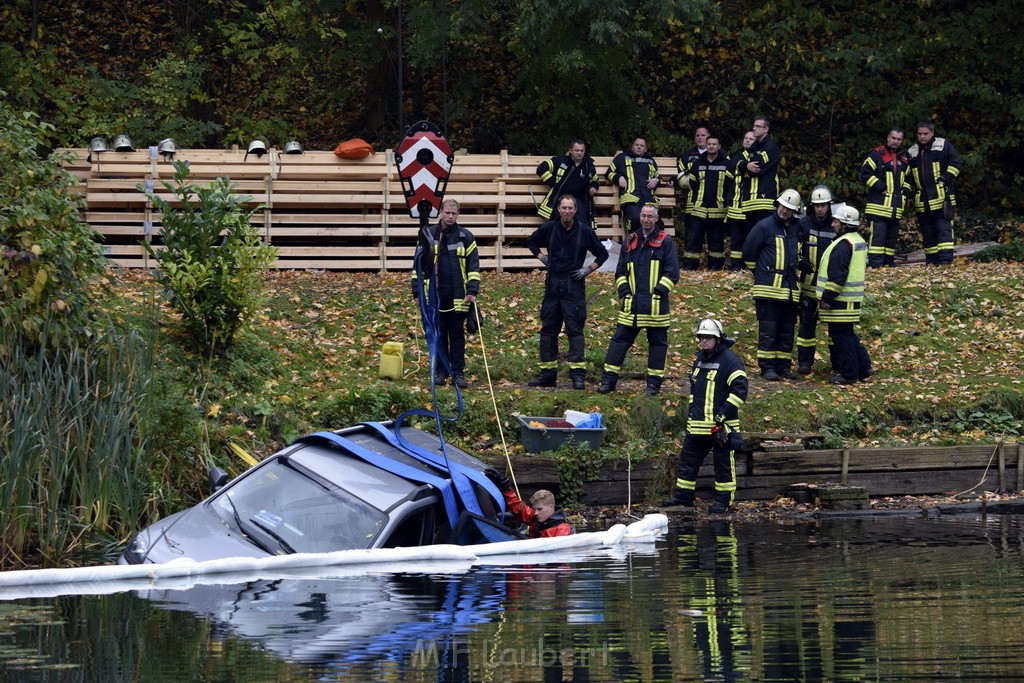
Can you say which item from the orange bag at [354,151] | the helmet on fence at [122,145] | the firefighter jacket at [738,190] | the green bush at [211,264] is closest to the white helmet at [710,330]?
the green bush at [211,264]

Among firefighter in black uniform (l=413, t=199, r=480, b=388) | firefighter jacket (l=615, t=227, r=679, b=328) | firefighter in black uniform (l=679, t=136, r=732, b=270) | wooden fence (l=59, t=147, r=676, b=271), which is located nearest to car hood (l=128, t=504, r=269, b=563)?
firefighter in black uniform (l=413, t=199, r=480, b=388)

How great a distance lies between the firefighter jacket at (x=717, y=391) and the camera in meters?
13.7

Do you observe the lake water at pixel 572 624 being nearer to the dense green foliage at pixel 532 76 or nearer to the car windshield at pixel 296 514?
the car windshield at pixel 296 514

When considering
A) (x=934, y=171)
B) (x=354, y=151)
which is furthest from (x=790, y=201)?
(x=354, y=151)

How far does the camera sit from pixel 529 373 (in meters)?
16.7

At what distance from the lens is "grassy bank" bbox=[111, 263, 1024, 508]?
47.5 feet

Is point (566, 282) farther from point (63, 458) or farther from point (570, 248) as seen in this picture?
point (63, 458)

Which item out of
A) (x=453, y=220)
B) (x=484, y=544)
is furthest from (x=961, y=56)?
(x=484, y=544)

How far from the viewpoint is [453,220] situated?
15.5m

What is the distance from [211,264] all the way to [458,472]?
5.44 m

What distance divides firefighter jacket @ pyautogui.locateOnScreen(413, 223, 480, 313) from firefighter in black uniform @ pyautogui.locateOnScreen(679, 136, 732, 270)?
22.3 feet

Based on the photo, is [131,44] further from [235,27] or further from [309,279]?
[309,279]

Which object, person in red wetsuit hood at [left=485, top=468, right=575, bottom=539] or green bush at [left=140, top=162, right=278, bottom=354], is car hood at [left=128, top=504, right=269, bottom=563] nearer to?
person in red wetsuit hood at [left=485, top=468, right=575, bottom=539]

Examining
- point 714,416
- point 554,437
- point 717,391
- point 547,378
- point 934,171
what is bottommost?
point 554,437
